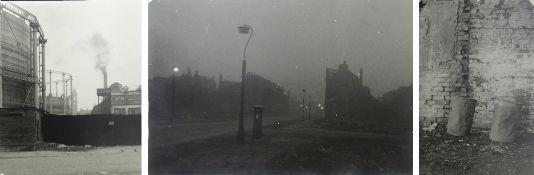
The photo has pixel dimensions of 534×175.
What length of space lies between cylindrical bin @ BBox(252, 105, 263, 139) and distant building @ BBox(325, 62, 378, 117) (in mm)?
840

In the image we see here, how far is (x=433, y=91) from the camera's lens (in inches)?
183

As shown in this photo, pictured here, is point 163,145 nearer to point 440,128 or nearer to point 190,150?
point 190,150

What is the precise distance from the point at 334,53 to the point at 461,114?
185cm

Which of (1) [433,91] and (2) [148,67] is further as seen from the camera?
(1) [433,91]

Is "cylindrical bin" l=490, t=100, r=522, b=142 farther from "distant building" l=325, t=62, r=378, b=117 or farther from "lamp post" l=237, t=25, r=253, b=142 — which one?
"lamp post" l=237, t=25, r=253, b=142

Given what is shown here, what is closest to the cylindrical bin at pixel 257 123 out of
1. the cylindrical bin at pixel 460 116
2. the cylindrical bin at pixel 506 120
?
the cylindrical bin at pixel 460 116

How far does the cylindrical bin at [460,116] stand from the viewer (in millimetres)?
4621

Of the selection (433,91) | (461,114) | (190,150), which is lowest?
(190,150)

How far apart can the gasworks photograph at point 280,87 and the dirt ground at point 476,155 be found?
0.98ft

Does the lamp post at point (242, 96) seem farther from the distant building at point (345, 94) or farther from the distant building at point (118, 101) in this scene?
the distant building at point (118, 101)

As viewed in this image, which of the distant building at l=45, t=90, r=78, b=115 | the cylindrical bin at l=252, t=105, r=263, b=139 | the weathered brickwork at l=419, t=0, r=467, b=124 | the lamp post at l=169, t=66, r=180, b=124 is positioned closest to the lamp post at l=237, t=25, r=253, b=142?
the cylindrical bin at l=252, t=105, r=263, b=139

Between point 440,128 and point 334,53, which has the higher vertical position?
point 334,53

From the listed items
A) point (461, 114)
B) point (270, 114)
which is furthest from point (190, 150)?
point (461, 114)

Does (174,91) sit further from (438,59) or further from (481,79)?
(481,79)
